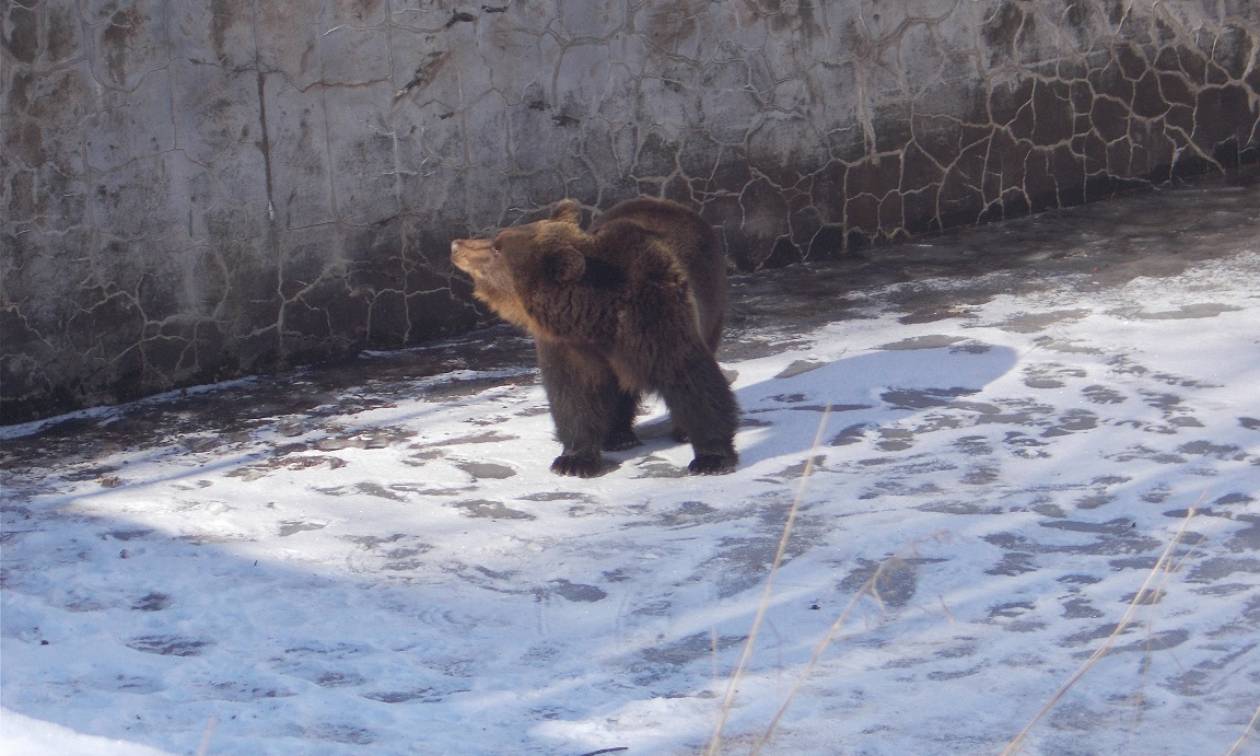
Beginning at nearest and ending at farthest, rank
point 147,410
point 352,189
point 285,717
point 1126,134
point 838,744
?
1. point 838,744
2. point 285,717
3. point 147,410
4. point 352,189
5. point 1126,134

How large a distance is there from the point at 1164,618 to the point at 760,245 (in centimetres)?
475

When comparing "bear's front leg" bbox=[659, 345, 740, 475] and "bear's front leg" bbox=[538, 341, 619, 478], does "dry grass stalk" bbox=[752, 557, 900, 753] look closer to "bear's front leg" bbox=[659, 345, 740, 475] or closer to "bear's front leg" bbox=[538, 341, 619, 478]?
"bear's front leg" bbox=[659, 345, 740, 475]

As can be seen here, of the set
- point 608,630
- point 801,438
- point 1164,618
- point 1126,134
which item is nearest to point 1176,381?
point 801,438

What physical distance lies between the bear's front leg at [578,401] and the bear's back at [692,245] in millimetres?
422

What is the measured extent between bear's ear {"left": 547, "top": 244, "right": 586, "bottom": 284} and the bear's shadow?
0.78 m

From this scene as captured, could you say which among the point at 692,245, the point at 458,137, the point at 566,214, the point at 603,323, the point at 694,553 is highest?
the point at 458,137

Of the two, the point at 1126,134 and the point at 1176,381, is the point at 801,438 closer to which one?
the point at 1176,381

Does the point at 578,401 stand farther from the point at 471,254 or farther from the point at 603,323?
the point at 471,254

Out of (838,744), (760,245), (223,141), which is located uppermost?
(223,141)

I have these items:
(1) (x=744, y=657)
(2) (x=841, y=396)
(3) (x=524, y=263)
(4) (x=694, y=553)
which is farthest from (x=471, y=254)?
(1) (x=744, y=657)

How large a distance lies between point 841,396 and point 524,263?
1.57 metres

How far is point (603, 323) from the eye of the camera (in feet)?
17.4

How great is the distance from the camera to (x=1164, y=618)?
12.8ft

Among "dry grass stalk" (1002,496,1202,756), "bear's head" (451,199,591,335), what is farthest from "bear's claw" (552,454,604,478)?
"dry grass stalk" (1002,496,1202,756)
